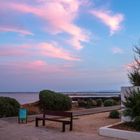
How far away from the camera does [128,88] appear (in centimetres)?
1817

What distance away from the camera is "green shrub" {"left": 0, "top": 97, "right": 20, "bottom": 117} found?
22141 millimetres

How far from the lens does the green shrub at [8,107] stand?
872 inches

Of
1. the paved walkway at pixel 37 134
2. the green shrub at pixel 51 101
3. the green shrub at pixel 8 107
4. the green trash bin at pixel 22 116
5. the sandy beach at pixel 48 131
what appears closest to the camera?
the paved walkway at pixel 37 134

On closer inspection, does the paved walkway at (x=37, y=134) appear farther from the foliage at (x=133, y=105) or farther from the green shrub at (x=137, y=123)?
the foliage at (x=133, y=105)

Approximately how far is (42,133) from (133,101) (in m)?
3.84

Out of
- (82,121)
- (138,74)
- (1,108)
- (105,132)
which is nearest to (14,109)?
(1,108)

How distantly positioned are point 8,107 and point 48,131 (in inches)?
263

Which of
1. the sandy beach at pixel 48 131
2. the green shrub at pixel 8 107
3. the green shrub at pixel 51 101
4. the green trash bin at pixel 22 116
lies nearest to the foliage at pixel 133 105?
the sandy beach at pixel 48 131

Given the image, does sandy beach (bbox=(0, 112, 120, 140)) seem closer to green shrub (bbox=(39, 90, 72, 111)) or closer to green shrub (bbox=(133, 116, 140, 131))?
green shrub (bbox=(133, 116, 140, 131))

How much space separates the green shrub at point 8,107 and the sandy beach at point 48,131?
89.5 inches

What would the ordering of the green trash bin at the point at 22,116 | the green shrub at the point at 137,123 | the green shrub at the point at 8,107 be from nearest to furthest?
the green shrub at the point at 137,123, the green trash bin at the point at 22,116, the green shrub at the point at 8,107

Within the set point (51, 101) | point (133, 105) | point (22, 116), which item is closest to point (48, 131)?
point (22, 116)

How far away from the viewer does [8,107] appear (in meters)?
22.4

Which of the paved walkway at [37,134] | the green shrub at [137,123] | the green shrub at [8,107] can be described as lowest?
the paved walkway at [37,134]
